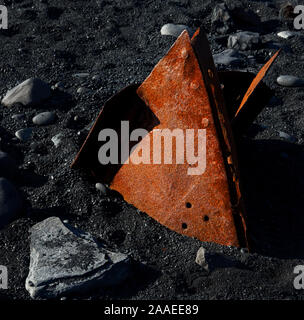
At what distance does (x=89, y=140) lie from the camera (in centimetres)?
280

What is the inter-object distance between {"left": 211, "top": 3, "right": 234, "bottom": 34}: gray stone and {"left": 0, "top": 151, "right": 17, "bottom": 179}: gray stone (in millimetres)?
2359

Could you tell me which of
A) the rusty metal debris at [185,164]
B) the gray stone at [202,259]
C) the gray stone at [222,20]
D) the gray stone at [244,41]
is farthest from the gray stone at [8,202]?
the gray stone at [222,20]

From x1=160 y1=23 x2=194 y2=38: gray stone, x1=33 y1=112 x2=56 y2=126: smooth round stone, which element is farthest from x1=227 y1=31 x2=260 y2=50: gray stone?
x1=33 y1=112 x2=56 y2=126: smooth round stone

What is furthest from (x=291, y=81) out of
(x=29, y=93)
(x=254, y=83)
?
(x=29, y=93)

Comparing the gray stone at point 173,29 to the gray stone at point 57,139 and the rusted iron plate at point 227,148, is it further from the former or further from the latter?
the rusted iron plate at point 227,148

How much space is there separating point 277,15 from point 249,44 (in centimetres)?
77

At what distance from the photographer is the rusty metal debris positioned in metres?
2.54

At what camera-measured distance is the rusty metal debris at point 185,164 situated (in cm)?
254

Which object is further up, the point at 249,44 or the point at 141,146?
the point at 141,146

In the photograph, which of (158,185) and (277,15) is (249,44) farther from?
(158,185)

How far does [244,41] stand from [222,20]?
14.8 inches

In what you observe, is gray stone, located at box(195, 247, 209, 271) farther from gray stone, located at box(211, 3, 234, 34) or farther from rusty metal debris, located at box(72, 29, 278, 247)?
gray stone, located at box(211, 3, 234, 34)

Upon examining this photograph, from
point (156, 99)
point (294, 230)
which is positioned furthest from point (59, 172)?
point (294, 230)

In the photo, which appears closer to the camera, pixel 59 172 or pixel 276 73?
pixel 59 172
